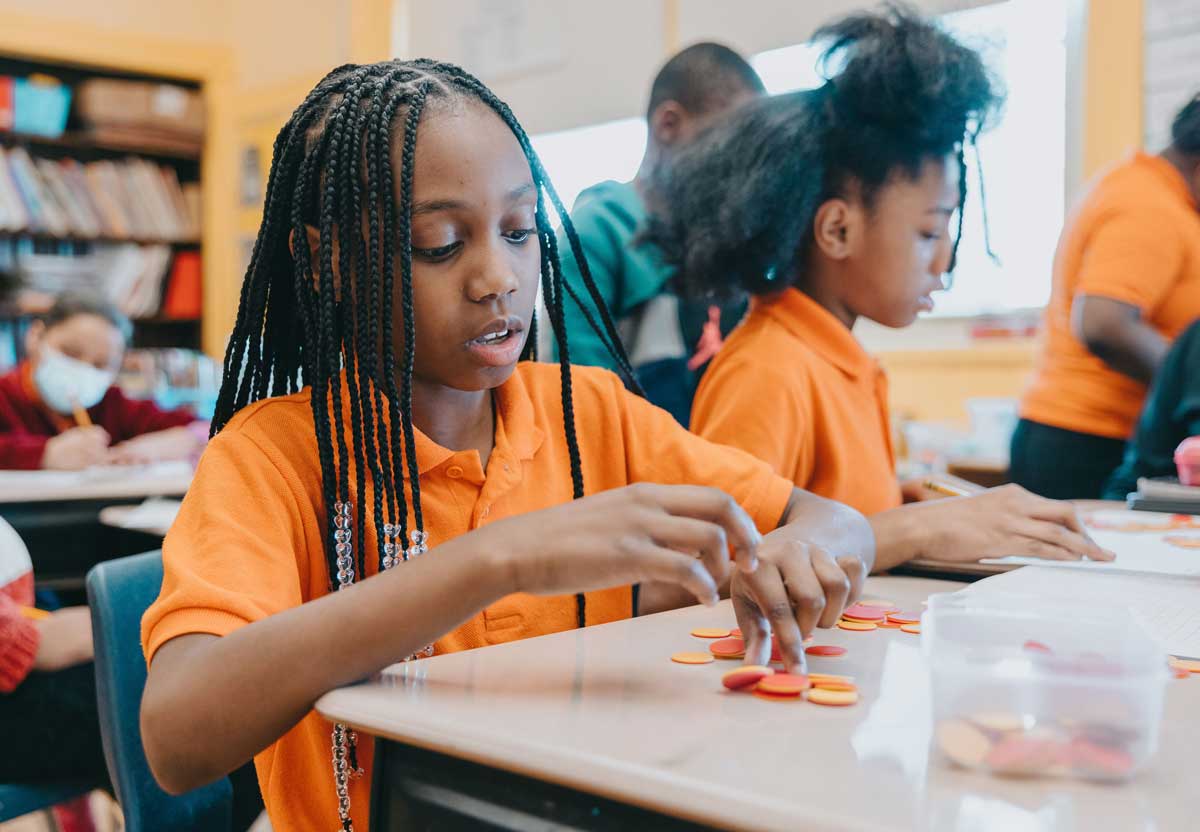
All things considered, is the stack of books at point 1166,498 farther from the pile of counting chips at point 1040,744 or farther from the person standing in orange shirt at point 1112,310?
the pile of counting chips at point 1040,744

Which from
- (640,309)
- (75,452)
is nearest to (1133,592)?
(640,309)

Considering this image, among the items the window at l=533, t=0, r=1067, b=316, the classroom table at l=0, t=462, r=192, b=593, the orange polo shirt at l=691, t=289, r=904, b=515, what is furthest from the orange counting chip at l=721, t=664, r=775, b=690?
the window at l=533, t=0, r=1067, b=316

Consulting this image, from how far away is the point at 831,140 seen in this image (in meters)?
1.47

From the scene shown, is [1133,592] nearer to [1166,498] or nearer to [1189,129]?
[1166,498]

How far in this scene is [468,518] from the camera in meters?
0.95

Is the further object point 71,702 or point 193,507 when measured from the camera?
point 71,702

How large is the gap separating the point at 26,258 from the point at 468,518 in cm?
489

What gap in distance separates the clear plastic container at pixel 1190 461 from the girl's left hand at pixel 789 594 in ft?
3.46

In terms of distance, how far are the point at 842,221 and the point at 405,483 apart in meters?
0.78

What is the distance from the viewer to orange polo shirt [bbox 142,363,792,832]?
0.75m

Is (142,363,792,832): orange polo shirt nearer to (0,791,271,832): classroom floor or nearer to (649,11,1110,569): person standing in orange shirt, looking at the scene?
(649,11,1110,569): person standing in orange shirt

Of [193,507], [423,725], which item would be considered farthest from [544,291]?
[423,725]

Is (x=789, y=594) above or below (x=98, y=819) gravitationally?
above

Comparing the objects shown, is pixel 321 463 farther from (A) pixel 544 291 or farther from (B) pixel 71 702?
(B) pixel 71 702
